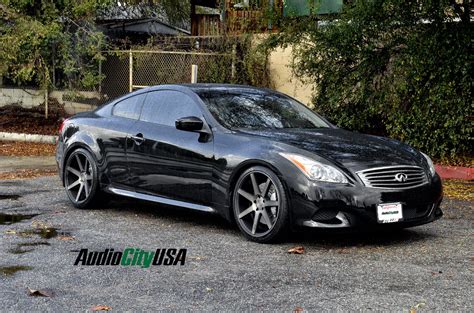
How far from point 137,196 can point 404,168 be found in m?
2.90

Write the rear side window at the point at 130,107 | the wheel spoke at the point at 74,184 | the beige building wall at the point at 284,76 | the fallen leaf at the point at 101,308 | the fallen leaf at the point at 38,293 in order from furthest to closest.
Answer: the beige building wall at the point at 284,76
the wheel spoke at the point at 74,184
the rear side window at the point at 130,107
the fallen leaf at the point at 38,293
the fallen leaf at the point at 101,308

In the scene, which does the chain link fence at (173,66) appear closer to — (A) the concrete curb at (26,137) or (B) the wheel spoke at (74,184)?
(A) the concrete curb at (26,137)

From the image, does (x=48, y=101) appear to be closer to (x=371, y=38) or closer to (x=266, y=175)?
(x=371, y=38)

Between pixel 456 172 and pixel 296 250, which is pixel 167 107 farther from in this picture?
pixel 456 172

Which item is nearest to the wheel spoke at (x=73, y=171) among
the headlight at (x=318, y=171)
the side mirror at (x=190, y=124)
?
the side mirror at (x=190, y=124)

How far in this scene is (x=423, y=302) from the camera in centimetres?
534

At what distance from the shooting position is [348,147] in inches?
294

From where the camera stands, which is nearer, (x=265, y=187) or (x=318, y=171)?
(x=318, y=171)

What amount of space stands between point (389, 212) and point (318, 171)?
71 cm

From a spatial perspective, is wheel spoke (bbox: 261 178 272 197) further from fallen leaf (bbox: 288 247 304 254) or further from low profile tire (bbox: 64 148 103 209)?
low profile tire (bbox: 64 148 103 209)

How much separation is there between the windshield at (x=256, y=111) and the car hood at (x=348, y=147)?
0.93 ft

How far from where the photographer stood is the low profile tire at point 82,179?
9.14m

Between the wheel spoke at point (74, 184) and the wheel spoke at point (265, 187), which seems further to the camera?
the wheel spoke at point (74, 184)

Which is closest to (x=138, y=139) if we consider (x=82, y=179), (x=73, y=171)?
(x=82, y=179)
